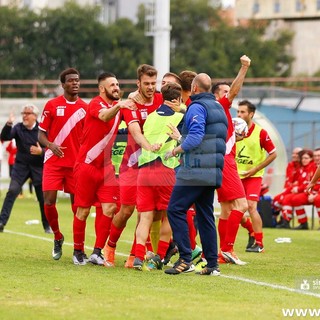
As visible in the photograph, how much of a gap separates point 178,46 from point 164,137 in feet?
217

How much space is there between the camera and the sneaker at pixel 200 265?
14022 mm

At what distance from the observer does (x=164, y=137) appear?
14109 mm

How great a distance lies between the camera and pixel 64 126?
15688mm

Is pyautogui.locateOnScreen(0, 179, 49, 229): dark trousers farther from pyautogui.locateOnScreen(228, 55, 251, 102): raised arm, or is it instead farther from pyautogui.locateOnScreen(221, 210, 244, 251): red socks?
pyautogui.locateOnScreen(228, 55, 251, 102): raised arm

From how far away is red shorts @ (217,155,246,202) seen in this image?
50.0 feet

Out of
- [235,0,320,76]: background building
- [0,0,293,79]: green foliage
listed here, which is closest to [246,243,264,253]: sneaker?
[0,0,293,79]: green foliage

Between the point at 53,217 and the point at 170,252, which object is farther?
the point at 53,217

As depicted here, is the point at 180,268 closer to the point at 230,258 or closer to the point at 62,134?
the point at 230,258

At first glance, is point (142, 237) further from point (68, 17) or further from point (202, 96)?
point (68, 17)

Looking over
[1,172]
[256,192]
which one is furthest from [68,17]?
[256,192]

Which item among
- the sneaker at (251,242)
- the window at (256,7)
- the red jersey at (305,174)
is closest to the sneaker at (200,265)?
the sneaker at (251,242)

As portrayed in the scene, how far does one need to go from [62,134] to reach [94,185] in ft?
3.76

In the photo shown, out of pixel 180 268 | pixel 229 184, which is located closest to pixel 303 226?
pixel 229 184

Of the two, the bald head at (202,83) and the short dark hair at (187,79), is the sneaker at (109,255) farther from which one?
the bald head at (202,83)
